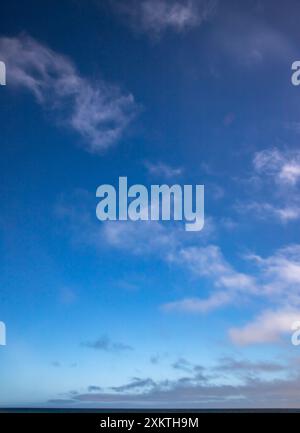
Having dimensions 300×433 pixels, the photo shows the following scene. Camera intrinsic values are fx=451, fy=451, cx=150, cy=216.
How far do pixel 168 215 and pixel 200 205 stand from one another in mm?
185

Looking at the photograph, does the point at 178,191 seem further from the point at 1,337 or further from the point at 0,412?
the point at 0,412

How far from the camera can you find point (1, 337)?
237 centimetres

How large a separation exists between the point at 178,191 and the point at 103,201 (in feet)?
1.31
